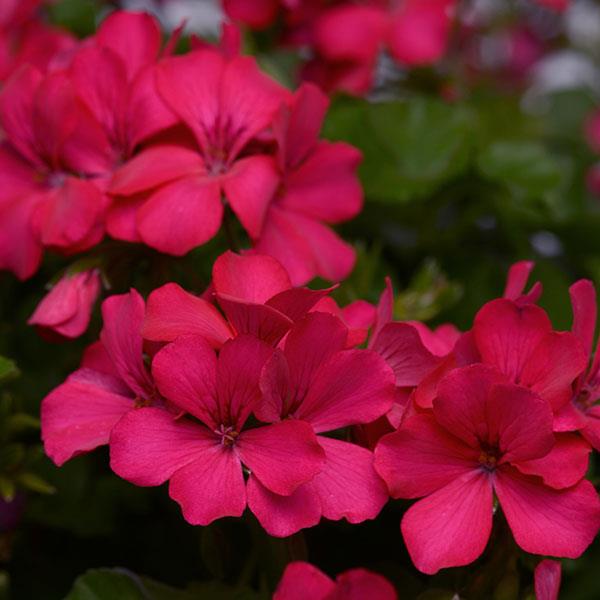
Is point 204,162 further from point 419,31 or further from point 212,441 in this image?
point 419,31

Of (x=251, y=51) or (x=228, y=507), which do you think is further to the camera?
(x=251, y=51)

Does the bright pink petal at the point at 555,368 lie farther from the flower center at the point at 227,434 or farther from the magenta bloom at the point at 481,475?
the flower center at the point at 227,434

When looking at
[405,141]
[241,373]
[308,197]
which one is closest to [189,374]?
[241,373]

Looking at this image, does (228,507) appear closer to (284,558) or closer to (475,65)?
(284,558)

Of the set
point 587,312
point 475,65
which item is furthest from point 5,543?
point 475,65

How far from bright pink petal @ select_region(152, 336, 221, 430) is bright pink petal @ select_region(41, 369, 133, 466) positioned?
0.17 feet

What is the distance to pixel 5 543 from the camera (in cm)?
68

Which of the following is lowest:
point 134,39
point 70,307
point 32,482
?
point 32,482

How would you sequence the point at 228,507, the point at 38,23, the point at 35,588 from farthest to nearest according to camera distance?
the point at 38,23
the point at 35,588
the point at 228,507

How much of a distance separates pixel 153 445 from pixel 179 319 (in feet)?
0.20

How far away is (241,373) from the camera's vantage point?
483mm

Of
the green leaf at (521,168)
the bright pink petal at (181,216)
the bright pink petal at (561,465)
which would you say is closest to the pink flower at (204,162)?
the bright pink petal at (181,216)

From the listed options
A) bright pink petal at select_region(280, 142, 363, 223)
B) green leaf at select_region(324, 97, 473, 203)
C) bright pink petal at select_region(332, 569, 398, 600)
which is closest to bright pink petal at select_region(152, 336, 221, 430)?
bright pink petal at select_region(332, 569, 398, 600)

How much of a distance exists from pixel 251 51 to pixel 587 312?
1.68 ft
